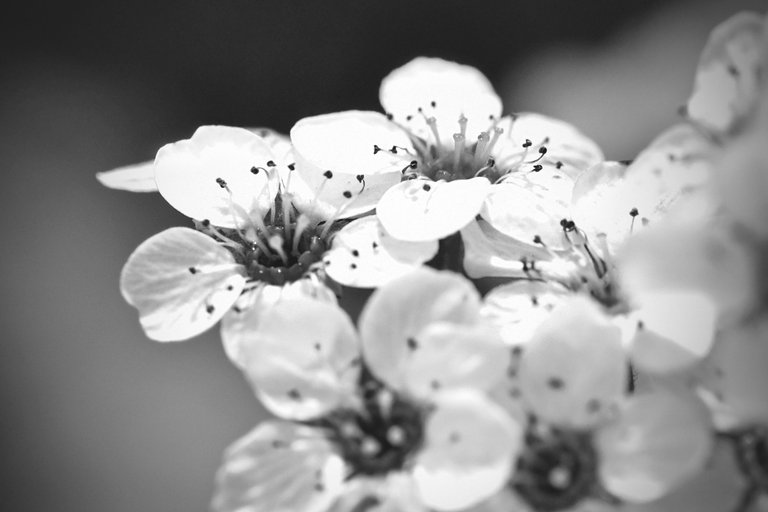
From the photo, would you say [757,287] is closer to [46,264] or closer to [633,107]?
[633,107]

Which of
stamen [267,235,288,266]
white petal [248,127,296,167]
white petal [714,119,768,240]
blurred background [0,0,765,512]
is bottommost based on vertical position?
blurred background [0,0,765,512]

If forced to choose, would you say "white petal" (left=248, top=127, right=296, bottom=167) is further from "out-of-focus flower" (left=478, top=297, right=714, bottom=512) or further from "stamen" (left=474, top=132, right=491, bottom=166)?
"out-of-focus flower" (left=478, top=297, right=714, bottom=512)

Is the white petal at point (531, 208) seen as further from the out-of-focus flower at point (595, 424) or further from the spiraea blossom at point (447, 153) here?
the out-of-focus flower at point (595, 424)

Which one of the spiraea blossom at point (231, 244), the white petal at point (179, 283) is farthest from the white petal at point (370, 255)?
the white petal at point (179, 283)

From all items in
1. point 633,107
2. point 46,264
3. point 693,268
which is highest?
point 693,268

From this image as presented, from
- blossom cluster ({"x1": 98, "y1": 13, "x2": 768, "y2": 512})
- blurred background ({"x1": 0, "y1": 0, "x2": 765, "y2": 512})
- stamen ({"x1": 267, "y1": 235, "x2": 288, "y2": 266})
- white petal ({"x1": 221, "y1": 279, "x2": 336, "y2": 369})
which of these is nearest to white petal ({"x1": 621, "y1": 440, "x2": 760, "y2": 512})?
blossom cluster ({"x1": 98, "y1": 13, "x2": 768, "y2": 512})

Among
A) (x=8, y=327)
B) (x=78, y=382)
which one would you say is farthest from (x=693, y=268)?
(x=8, y=327)

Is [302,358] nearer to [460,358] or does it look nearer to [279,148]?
[460,358]
